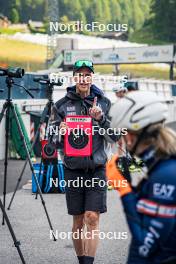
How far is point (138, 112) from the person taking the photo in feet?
9.59

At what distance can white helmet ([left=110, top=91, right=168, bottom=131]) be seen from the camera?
2.89 m

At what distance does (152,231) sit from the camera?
2.76 m

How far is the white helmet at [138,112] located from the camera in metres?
2.89

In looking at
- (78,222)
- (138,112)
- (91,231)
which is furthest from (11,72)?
(138,112)

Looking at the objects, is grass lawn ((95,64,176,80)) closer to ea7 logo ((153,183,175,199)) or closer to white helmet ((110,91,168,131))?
white helmet ((110,91,168,131))

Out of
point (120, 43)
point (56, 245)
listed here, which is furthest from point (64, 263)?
point (120, 43)

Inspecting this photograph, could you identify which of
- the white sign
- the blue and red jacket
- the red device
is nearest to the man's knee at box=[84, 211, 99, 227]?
the red device

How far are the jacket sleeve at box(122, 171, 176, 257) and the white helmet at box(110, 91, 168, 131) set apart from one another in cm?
30

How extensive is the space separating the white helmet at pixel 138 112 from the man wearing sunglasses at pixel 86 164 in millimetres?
2501

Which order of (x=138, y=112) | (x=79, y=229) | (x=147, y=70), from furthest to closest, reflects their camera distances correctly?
(x=147, y=70) → (x=79, y=229) → (x=138, y=112)

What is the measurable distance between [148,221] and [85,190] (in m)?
2.79

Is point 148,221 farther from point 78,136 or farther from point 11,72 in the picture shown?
point 11,72

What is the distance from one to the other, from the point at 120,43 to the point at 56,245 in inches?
2980

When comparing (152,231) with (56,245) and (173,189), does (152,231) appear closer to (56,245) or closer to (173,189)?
(173,189)
